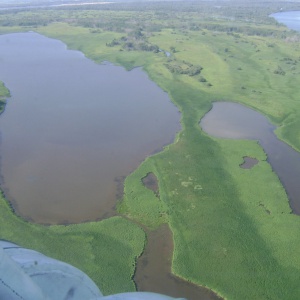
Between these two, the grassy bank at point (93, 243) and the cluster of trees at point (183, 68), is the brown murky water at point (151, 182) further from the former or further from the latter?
the cluster of trees at point (183, 68)

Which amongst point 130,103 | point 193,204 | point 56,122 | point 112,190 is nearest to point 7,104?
point 56,122

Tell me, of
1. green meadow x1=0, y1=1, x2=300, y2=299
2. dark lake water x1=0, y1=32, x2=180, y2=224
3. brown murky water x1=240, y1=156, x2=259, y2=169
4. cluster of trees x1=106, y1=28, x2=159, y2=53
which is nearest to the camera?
green meadow x1=0, y1=1, x2=300, y2=299

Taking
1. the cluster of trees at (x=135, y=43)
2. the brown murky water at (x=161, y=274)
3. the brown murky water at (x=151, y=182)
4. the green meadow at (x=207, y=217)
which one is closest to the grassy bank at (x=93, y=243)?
the green meadow at (x=207, y=217)

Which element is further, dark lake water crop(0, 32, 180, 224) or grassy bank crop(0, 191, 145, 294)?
dark lake water crop(0, 32, 180, 224)

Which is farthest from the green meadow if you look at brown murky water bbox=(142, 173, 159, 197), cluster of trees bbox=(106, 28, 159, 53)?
cluster of trees bbox=(106, 28, 159, 53)

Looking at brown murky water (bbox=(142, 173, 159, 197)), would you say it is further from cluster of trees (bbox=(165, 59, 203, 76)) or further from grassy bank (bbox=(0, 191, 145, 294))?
cluster of trees (bbox=(165, 59, 203, 76))
